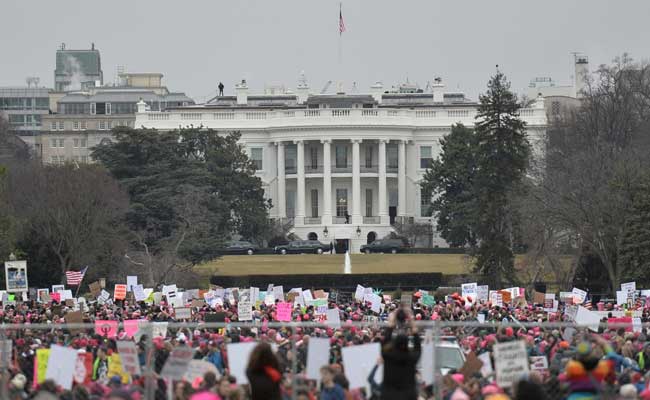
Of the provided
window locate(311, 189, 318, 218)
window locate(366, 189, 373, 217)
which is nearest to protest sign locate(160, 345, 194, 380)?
window locate(311, 189, 318, 218)

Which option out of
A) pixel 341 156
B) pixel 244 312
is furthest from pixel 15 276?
pixel 341 156

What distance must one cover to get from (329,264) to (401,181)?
43737mm

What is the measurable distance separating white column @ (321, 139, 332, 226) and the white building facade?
0.24 ft

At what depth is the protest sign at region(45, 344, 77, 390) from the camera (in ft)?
59.1

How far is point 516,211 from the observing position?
226 ft

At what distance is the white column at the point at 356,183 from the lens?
127938 mm

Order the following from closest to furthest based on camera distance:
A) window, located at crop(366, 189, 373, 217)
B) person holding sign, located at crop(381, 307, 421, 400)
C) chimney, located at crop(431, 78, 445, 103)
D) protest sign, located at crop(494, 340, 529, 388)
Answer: person holding sign, located at crop(381, 307, 421, 400)
protest sign, located at crop(494, 340, 529, 388)
window, located at crop(366, 189, 373, 217)
chimney, located at crop(431, 78, 445, 103)

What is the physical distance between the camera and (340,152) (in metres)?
134

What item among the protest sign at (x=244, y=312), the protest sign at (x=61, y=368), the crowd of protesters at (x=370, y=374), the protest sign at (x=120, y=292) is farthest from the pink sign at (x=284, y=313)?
the protest sign at (x=61, y=368)

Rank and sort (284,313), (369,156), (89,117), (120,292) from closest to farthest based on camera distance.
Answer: (284,313) → (120,292) → (369,156) → (89,117)

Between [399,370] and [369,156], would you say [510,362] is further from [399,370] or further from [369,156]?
[369,156]

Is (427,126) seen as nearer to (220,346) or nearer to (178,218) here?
(178,218)

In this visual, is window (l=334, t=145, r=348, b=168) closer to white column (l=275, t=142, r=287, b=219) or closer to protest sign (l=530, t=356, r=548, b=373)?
white column (l=275, t=142, r=287, b=219)

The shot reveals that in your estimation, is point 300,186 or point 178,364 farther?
point 300,186
